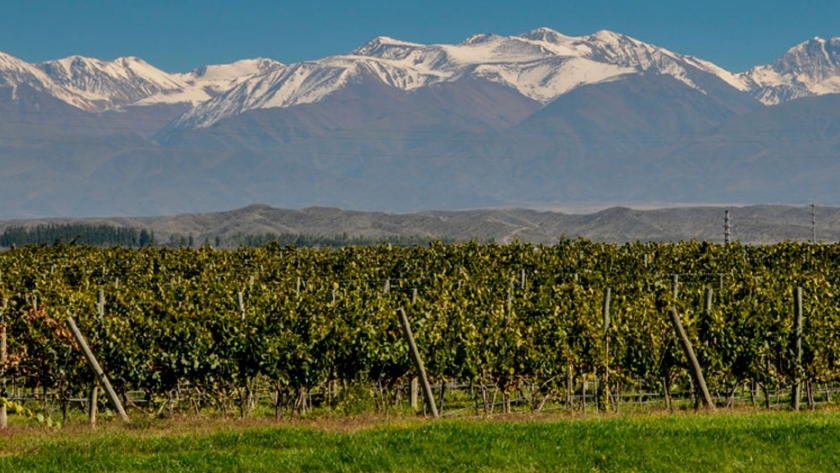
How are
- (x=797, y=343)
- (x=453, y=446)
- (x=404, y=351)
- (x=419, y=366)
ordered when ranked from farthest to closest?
(x=404, y=351)
(x=797, y=343)
(x=419, y=366)
(x=453, y=446)

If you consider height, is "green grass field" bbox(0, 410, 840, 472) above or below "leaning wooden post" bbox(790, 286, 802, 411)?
below

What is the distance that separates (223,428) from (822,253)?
38407 millimetres

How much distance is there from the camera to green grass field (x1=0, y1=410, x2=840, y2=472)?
1798cm

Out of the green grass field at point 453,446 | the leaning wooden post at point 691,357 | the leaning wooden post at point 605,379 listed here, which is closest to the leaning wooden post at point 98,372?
the green grass field at point 453,446

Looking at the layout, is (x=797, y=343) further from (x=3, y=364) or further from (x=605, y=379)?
(x=3, y=364)

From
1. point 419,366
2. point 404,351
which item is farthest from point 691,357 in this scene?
point 404,351

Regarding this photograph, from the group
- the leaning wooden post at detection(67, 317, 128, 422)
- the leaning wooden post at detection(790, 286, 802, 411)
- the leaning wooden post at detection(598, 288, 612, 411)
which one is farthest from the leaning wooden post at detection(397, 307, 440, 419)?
the leaning wooden post at detection(790, 286, 802, 411)

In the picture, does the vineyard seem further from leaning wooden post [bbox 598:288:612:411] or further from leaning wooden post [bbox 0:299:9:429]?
leaning wooden post [bbox 0:299:9:429]

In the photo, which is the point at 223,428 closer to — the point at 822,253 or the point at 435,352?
the point at 435,352

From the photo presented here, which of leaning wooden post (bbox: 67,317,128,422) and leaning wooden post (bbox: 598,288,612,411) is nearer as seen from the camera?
leaning wooden post (bbox: 67,317,128,422)

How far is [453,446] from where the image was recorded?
735 inches

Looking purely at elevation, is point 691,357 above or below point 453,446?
above

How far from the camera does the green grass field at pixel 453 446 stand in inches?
708

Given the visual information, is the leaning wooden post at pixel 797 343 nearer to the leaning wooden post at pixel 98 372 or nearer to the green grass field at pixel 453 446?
the green grass field at pixel 453 446
